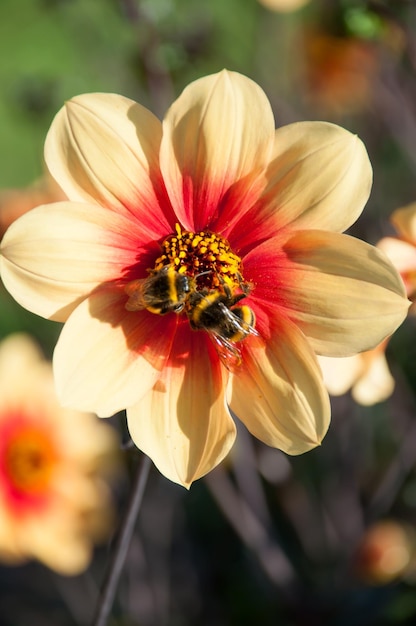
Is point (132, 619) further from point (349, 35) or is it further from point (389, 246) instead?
point (349, 35)

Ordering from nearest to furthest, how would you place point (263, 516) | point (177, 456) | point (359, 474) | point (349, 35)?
point (177, 456), point (349, 35), point (263, 516), point (359, 474)

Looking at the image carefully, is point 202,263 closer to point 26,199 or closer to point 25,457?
point 26,199

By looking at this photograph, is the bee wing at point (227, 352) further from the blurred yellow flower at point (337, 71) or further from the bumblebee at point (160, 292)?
the blurred yellow flower at point (337, 71)

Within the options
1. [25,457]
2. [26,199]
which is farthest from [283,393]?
[25,457]

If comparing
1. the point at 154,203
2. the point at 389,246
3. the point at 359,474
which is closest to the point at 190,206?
the point at 154,203

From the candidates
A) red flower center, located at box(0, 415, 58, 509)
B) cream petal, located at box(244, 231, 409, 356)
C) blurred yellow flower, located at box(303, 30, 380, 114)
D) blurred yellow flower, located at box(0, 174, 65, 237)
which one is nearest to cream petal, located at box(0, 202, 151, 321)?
cream petal, located at box(244, 231, 409, 356)

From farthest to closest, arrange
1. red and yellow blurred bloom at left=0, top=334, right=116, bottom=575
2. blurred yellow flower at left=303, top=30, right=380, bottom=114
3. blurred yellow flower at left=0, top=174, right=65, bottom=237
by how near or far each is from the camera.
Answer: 1. blurred yellow flower at left=303, top=30, right=380, bottom=114
2. red and yellow blurred bloom at left=0, top=334, right=116, bottom=575
3. blurred yellow flower at left=0, top=174, right=65, bottom=237

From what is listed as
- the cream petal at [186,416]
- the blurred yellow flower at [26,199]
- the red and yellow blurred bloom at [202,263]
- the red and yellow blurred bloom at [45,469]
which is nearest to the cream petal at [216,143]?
the red and yellow blurred bloom at [202,263]

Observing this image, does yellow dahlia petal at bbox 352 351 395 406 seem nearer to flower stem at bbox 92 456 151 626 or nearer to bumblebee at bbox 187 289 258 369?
bumblebee at bbox 187 289 258 369
